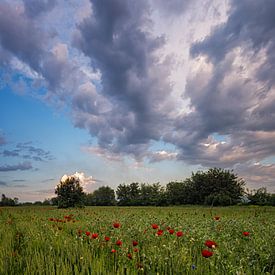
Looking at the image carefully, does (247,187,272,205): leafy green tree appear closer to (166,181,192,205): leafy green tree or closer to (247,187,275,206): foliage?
(247,187,275,206): foliage

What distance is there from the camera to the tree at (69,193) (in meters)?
46.6

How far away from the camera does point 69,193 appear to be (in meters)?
47.2

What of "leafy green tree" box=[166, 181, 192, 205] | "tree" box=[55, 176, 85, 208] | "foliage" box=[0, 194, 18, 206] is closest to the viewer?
"tree" box=[55, 176, 85, 208]

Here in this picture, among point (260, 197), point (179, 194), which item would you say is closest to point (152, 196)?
point (179, 194)

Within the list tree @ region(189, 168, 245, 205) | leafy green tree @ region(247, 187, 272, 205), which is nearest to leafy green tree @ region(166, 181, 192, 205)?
tree @ region(189, 168, 245, 205)

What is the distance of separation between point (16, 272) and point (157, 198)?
85.3 m

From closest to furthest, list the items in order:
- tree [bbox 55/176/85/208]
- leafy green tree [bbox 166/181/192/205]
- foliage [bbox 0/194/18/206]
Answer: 1. tree [bbox 55/176/85/208]
2. foliage [bbox 0/194/18/206]
3. leafy green tree [bbox 166/181/192/205]

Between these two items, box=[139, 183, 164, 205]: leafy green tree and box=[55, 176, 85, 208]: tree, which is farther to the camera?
box=[139, 183, 164, 205]: leafy green tree

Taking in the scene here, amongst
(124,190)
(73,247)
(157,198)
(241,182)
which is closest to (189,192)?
(157,198)

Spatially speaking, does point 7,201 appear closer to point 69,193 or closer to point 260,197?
point 69,193

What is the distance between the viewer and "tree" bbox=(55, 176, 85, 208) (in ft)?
153

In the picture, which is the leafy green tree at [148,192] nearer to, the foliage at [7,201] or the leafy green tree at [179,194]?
the leafy green tree at [179,194]

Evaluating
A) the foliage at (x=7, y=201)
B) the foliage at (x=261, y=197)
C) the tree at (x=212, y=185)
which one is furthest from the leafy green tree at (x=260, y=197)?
the foliage at (x=7, y=201)

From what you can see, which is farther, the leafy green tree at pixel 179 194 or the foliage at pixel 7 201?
the leafy green tree at pixel 179 194
